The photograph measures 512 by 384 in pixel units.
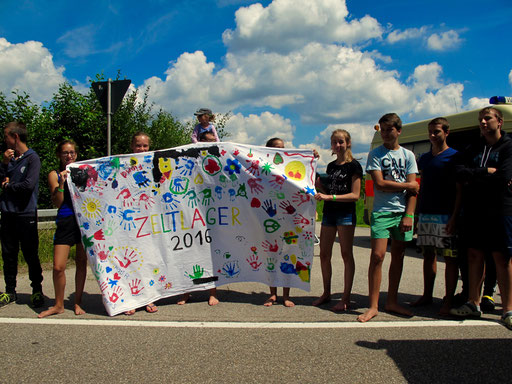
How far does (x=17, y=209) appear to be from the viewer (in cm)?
484

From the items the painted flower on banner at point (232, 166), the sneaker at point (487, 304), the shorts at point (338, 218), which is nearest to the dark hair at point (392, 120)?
the shorts at point (338, 218)

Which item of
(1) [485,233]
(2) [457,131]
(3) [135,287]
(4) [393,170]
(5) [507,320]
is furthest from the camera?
(2) [457,131]

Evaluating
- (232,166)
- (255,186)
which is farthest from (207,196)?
(255,186)

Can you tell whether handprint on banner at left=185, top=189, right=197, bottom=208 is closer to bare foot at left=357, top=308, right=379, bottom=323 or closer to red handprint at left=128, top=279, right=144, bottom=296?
red handprint at left=128, top=279, right=144, bottom=296

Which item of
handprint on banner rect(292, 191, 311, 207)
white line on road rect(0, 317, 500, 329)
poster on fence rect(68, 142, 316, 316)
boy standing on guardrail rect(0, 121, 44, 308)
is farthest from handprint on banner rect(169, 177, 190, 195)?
boy standing on guardrail rect(0, 121, 44, 308)

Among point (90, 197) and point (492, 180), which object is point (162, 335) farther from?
point (492, 180)

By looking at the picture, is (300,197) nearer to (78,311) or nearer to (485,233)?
(485,233)

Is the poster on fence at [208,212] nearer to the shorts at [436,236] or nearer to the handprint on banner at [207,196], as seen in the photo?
the handprint on banner at [207,196]

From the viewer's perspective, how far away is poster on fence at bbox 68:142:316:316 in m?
4.77

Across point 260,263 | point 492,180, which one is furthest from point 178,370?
point 492,180

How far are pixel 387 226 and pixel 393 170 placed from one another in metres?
0.59

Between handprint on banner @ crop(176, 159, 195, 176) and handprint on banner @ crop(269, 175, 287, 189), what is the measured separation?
0.93 m

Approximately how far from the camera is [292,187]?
4848 mm

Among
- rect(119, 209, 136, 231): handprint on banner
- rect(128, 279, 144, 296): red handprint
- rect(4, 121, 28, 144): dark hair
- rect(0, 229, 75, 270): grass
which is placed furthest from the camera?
rect(0, 229, 75, 270): grass
